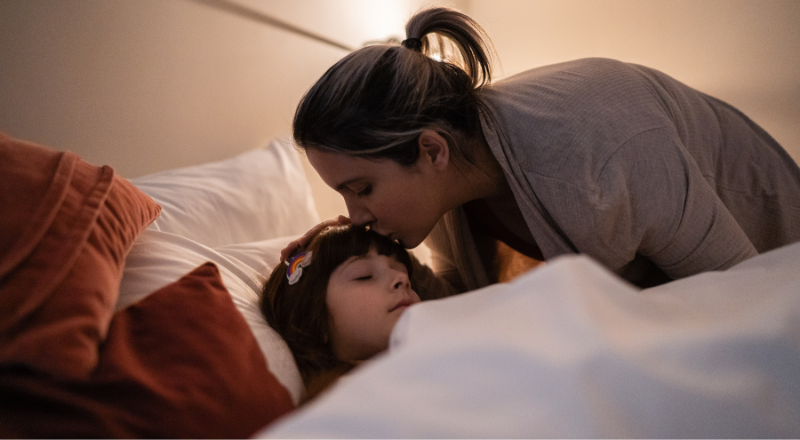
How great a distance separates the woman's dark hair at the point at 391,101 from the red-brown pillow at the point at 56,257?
1.13 feet

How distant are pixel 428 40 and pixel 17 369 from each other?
0.82m

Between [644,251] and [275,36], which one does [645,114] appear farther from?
[275,36]

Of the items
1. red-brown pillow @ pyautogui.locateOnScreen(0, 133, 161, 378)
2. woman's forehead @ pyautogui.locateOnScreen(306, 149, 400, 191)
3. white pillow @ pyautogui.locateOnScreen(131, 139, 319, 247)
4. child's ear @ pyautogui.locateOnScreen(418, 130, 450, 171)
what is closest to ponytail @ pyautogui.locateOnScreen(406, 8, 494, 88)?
child's ear @ pyautogui.locateOnScreen(418, 130, 450, 171)

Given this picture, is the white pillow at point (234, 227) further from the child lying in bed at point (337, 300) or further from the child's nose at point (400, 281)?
the child's nose at point (400, 281)

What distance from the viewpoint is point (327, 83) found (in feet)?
2.77

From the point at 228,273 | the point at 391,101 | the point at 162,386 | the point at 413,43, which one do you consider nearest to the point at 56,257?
the point at 162,386

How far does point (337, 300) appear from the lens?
835mm

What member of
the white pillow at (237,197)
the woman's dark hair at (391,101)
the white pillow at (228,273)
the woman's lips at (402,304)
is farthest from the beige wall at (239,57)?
the woman's lips at (402,304)

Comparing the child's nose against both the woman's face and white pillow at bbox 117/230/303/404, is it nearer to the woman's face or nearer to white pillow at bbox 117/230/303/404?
the woman's face

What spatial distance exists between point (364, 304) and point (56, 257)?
43 cm

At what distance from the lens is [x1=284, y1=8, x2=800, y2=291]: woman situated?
31.7 inches

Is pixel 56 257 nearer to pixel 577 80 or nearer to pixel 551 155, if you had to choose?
pixel 551 155

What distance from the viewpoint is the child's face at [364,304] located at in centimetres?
80

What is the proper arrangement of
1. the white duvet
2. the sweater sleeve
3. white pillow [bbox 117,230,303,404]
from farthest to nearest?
1. the sweater sleeve
2. white pillow [bbox 117,230,303,404]
3. the white duvet
